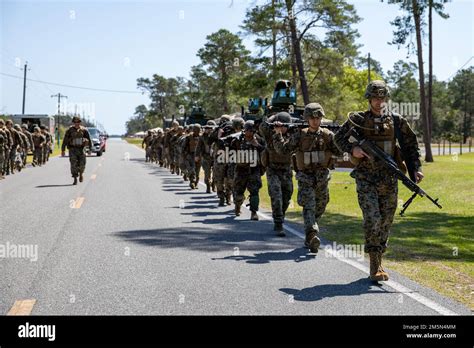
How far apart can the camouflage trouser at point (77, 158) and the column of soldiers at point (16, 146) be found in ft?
14.0

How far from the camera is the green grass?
24.4 feet

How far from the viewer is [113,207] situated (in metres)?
14.4

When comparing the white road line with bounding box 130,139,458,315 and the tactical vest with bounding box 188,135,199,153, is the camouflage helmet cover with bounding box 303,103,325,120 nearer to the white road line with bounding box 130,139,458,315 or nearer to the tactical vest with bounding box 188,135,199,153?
the white road line with bounding box 130,139,458,315

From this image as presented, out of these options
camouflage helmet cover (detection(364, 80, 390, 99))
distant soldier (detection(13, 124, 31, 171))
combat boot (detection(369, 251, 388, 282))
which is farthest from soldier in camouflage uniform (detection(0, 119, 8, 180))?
combat boot (detection(369, 251, 388, 282))

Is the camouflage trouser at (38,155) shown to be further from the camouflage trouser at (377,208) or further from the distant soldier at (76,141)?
the camouflage trouser at (377,208)

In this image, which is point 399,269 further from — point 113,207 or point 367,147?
point 113,207

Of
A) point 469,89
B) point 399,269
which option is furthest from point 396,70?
point 399,269

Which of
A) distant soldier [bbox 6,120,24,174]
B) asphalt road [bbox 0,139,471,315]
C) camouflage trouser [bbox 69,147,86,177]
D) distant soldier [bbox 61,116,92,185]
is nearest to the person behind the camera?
asphalt road [bbox 0,139,471,315]

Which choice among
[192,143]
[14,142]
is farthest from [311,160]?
[14,142]

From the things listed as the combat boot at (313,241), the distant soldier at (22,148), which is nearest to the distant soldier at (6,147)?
the distant soldier at (22,148)

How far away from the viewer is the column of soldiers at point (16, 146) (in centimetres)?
2420

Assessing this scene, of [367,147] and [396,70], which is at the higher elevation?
[396,70]

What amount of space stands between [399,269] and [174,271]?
8.79ft

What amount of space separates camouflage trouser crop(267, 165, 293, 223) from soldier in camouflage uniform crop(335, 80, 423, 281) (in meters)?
3.11
